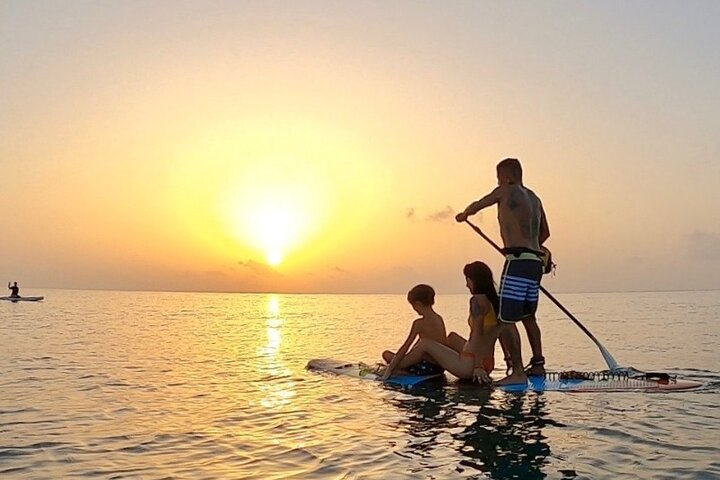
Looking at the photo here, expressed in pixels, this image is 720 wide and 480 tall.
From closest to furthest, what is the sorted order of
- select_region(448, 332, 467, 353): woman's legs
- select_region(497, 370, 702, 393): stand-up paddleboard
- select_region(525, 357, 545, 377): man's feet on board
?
1. select_region(497, 370, 702, 393): stand-up paddleboard
2. select_region(525, 357, 545, 377): man's feet on board
3. select_region(448, 332, 467, 353): woman's legs

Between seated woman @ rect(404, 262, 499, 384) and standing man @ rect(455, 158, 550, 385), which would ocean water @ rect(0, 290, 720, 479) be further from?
standing man @ rect(455, 158, 550, 385)

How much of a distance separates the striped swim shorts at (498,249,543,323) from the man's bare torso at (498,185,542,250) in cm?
15

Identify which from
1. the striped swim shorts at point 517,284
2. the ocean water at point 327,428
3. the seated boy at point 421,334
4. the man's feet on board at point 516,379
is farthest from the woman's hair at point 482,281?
the ocean water at point 327,428

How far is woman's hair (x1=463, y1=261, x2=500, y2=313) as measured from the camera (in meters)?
9.85

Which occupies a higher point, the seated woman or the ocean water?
the seated woman

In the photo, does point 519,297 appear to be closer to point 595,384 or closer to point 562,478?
point 595,384

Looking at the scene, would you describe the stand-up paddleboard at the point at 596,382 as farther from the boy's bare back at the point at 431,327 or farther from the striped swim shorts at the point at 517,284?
the striped swim shorts at the point at 517,284

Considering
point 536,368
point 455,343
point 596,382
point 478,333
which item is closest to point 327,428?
point 478,333

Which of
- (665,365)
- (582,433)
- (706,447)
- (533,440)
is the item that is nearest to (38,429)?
(533,440)

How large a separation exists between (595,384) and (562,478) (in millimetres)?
5042

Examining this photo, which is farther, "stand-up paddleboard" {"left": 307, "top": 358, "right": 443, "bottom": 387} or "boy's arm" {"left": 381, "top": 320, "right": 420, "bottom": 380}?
"boy's arm" {"left": 381, "top": 320, "right": 420, "bottom": 380}

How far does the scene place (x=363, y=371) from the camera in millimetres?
11633

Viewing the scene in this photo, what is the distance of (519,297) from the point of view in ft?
31.3

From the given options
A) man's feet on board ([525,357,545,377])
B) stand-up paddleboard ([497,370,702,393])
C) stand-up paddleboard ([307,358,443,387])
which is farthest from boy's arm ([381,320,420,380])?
man's feet on board ([525,357,545,377])
